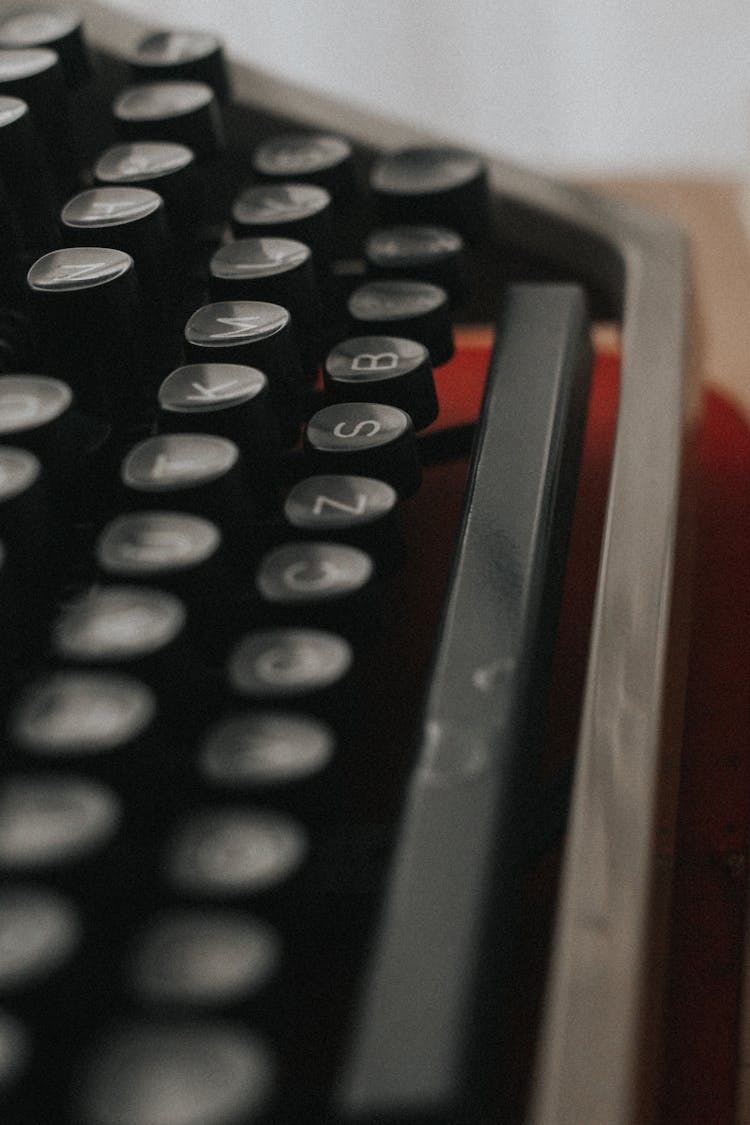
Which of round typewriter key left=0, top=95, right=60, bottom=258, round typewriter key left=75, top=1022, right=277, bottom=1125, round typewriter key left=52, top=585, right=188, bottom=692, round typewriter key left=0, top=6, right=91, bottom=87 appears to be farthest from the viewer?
round typewriter key left=0, top=6, right=91, bottom=87

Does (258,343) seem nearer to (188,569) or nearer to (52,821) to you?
(188,569)

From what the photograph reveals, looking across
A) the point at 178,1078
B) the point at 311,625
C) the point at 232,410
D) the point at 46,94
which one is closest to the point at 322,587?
the point at 311,625

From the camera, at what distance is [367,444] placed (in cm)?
59

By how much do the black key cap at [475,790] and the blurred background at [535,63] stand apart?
865 mm

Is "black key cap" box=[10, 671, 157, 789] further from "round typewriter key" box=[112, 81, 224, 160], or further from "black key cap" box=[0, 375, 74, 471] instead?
"round typewriter key" box=[112, 81, 224, 160]

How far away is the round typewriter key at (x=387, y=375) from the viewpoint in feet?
2.11

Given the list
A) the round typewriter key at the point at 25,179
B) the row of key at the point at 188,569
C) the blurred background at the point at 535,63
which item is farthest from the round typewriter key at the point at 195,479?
the blurred background at the point at 535,63

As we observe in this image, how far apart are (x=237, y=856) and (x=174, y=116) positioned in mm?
548

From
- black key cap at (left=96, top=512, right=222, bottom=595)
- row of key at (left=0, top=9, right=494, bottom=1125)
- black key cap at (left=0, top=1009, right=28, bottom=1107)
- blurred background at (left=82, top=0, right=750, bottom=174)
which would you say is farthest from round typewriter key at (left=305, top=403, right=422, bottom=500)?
blurred background at (left=82, top=0, right=750, bottom=174)

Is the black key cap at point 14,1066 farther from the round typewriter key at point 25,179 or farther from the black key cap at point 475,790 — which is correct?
the round typewriter key at point 25,179

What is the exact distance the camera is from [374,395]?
644 mm

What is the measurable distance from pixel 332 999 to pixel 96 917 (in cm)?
17

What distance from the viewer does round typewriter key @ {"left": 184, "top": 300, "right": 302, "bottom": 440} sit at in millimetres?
616

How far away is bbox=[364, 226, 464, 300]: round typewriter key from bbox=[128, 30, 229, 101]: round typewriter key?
181 millimetres
